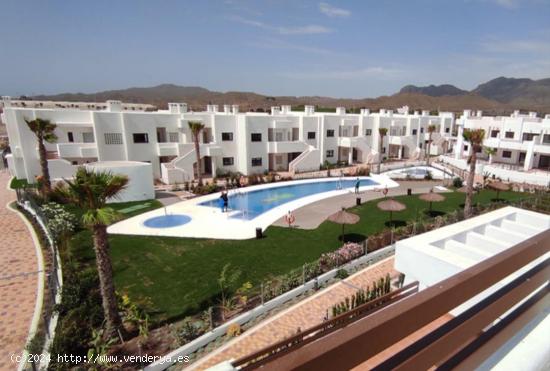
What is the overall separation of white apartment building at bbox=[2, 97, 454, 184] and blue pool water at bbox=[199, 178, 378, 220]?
6355mm

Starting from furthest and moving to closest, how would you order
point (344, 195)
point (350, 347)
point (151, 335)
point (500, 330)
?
point (344, 195)
point (151, 335)
point (500, 330)
point (350, 347)

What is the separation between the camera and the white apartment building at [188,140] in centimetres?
2956

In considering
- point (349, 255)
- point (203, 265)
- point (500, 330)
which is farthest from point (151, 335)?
point (500, 330)

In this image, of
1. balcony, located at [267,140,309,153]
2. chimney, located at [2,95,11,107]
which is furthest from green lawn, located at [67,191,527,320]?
chimney, located at [2,95,11,107]

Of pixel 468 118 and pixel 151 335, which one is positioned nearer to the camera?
pixel 151 335

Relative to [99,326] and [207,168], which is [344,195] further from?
[99,326]

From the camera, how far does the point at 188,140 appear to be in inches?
1347

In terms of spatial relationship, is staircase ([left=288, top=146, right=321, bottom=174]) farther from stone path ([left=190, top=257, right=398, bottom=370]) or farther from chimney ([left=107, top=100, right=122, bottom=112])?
stone path ([left=190, top=257, right=398, bottom=370])

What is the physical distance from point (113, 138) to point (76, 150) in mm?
3410

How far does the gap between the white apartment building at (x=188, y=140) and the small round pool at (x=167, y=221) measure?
10.0 meters

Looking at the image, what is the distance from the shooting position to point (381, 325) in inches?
45.7

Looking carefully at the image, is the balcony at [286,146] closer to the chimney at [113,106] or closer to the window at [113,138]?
the window at [113,138]

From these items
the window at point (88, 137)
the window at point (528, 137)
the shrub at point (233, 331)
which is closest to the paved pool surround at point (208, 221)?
the shrub at point (233, 331)

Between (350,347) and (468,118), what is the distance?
54.1 meters
